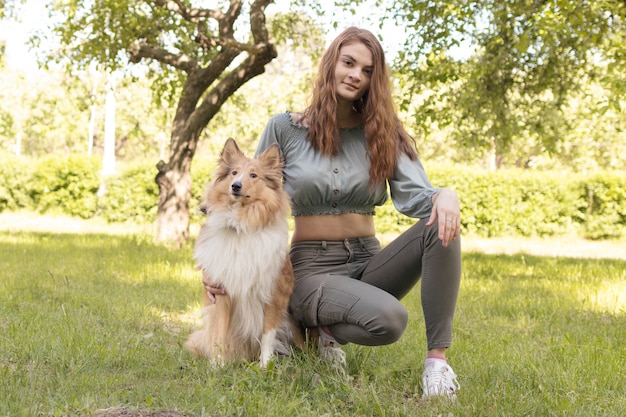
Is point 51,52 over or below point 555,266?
over

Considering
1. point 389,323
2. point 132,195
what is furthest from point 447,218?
point 132,195

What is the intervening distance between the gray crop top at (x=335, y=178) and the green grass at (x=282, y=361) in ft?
3.04

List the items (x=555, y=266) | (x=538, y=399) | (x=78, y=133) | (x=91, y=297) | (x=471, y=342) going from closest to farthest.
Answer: (x=538, y=399)
(x=471, y=342)
(x=91, y=297)
(x=555, y=266)
(x=78, y=133)

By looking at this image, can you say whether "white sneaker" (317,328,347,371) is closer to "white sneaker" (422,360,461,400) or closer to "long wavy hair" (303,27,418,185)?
"white sneaker" (422,360,461,400)

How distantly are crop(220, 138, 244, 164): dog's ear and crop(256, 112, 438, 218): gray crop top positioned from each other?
0.64 ft

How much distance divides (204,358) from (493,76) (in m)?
8.28

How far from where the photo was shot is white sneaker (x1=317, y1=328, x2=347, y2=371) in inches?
152

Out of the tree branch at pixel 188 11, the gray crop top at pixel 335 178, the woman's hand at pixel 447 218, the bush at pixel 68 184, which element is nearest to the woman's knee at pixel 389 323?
the woman's hand at pixel 447 218

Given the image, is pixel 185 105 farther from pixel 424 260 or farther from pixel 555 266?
pixel 424 260

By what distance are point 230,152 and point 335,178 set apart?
650 mm

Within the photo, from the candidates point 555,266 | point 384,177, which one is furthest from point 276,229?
point 555,266

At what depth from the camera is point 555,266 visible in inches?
400

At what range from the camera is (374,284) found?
12.5 feet

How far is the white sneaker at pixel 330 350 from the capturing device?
12.6 ft
